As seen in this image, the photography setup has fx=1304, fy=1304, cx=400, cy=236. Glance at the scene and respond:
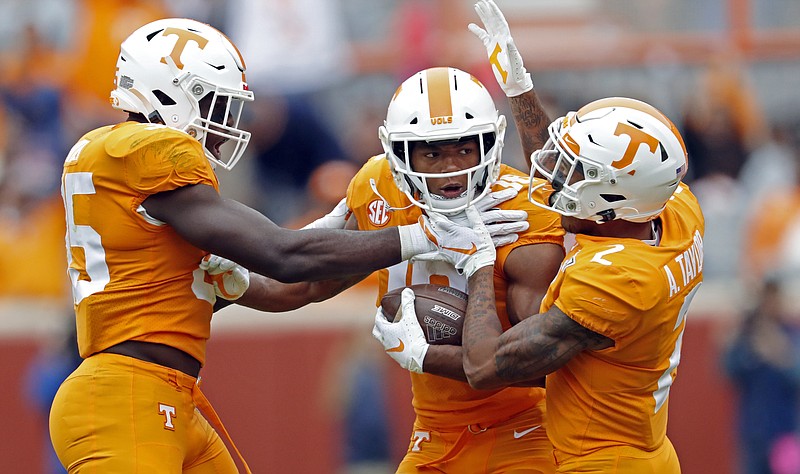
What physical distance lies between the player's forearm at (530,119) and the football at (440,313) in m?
0.72

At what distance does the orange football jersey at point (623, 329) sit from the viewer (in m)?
4.12

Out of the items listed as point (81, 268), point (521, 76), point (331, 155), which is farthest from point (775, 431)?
point (81, 268)

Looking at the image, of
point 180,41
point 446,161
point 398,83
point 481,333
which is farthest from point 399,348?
point 398,83

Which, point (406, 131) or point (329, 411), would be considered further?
point (329, 411)

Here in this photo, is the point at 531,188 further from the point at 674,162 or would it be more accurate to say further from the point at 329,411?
the point at 329,411

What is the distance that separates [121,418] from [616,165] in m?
1.81

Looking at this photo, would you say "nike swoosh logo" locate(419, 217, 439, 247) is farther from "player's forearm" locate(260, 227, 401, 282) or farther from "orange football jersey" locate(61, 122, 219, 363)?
"orange football jersey" locate(61, 122, 219, 363)

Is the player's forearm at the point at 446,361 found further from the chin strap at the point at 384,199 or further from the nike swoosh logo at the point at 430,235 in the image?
the chin strap at the point at 384,199

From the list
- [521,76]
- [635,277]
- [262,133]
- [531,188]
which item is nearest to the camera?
[635,277]

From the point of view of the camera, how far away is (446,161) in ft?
14.7

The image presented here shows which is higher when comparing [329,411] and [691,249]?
[691,249]

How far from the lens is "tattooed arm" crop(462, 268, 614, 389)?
164 inches

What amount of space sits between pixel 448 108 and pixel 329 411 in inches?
167

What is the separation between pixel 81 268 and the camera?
14.3ft
